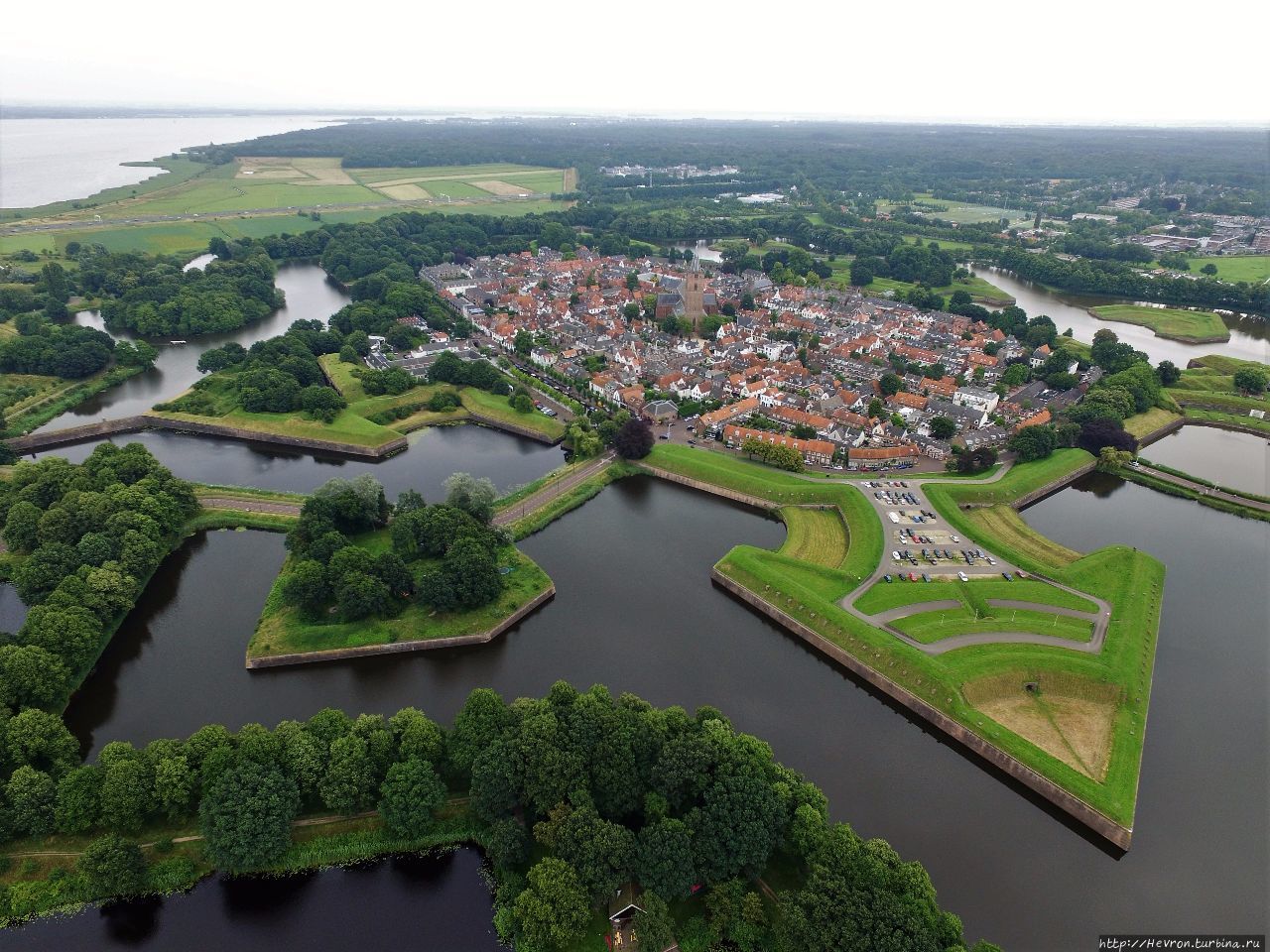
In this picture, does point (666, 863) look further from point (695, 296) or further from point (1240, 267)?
point (1240, 267)

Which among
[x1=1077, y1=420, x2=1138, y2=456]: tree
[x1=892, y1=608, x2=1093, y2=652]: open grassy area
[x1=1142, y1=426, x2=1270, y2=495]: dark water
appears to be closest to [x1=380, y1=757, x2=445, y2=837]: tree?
[x1=892, y1=608, x2=1093, y2=652]: open grassy area

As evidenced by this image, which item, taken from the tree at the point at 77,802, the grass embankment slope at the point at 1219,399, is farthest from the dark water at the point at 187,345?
the grass embankment slope at the point at 1219,399

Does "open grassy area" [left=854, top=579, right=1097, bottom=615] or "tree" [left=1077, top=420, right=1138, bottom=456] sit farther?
"tree" [left=1077, top=420, right=1138, bottom=456]

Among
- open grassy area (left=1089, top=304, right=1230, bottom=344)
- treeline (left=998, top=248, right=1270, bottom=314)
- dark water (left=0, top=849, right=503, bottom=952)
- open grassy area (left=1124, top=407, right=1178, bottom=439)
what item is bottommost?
dark water (left=0, top=849, right=503, bottom=952)

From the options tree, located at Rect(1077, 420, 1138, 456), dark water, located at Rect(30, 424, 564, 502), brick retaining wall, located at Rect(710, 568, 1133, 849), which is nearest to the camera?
brick retaining wall, located at Rect(710, 568, 1133, 849)

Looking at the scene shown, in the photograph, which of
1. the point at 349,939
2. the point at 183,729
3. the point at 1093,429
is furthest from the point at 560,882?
the point at 1093,429

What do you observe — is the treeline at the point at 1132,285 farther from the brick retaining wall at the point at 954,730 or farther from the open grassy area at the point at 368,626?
the open grassy area at the point at 368,626

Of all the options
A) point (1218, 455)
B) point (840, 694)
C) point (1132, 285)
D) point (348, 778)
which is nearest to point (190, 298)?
point (348, 778)

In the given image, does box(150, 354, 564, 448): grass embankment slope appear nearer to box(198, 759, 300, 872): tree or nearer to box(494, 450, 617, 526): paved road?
box(494, 450, 617, 526): paved road
